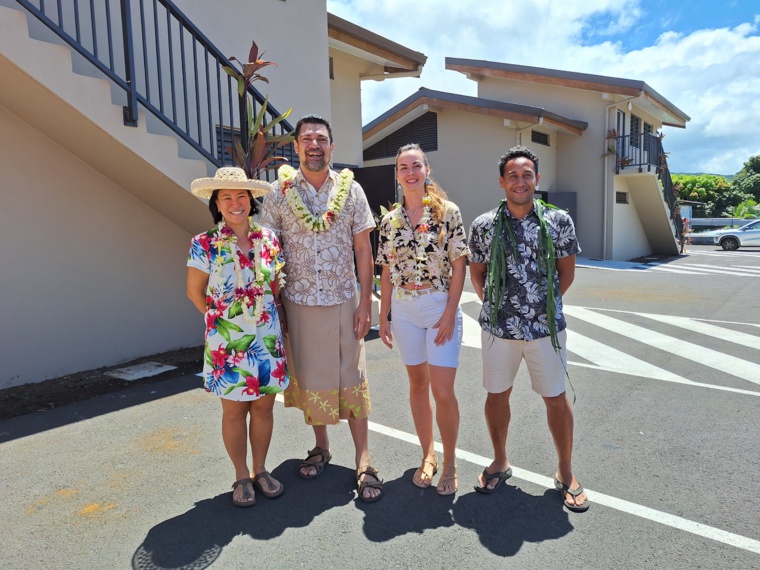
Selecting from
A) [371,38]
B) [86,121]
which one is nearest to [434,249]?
[86,121]

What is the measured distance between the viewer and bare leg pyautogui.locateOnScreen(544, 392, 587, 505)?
2.94 metres

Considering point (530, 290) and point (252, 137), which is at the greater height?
point (252, 137)

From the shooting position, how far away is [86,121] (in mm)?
4340

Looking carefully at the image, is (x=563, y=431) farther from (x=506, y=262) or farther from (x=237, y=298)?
(x=237, y=298)

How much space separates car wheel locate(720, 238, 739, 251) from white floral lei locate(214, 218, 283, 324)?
24.5m

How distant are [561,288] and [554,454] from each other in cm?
127

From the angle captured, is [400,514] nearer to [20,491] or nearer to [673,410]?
[20,491]

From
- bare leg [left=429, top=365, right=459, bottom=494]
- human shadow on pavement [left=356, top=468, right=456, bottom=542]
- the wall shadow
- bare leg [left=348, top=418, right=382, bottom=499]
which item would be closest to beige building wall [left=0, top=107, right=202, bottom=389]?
the wall shadow

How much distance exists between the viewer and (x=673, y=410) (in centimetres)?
434

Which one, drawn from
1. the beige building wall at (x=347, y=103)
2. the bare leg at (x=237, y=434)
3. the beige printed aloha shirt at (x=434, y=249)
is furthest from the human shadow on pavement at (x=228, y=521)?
the beige building wall at (x=347, y=103)

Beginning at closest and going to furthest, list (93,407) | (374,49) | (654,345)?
1. (93,407)
2. (654,345)
3. (374,49)

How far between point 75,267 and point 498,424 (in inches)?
182

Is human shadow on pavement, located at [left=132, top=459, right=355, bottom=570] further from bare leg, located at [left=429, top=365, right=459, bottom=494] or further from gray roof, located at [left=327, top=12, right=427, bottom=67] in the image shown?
gray roof, located at [left=327, top=12, right=427, bottom=67]

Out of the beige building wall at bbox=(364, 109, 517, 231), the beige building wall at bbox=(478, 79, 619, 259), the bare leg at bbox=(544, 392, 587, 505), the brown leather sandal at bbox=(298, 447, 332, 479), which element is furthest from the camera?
the beige building wall at bbox=(478, 79, 619, 259)
